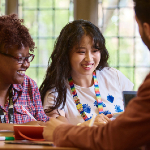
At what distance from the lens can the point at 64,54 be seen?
2.05 meters

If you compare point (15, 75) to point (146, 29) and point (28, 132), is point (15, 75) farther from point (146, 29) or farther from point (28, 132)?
point (146, 29)

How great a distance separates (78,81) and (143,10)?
4.24ft

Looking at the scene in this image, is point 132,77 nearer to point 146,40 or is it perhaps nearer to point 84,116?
point 84,116

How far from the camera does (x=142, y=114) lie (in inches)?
30.7

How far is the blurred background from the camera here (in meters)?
3.75

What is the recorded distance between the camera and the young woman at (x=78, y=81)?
1.99 metres

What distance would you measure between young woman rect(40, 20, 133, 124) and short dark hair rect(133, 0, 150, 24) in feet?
3.50

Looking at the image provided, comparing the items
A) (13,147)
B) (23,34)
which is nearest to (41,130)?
(13,147)

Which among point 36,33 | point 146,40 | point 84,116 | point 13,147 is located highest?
point 36,33

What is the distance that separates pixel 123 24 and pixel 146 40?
9.73ft

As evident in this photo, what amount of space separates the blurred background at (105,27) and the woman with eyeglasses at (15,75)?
2110 millimetres

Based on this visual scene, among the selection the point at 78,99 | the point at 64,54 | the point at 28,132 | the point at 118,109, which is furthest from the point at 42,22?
the point at 28,132

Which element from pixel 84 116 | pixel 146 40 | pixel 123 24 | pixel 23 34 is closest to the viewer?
pixel 146 40

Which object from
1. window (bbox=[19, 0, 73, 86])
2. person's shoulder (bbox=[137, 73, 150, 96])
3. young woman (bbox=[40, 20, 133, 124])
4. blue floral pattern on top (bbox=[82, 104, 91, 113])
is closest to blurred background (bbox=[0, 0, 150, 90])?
window (bbox=[19, 0, 73, 86])
